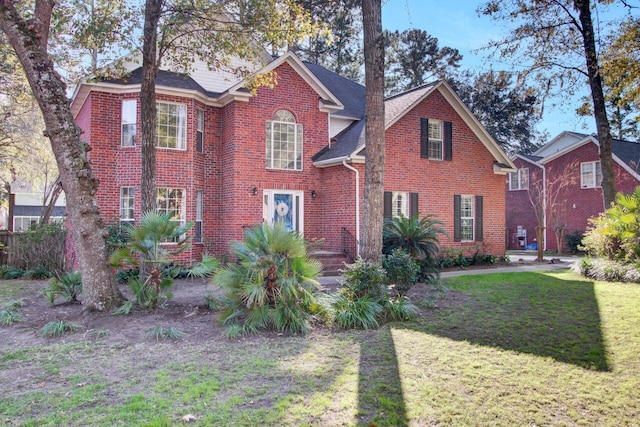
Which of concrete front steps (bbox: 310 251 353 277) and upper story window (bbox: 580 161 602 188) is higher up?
upper story window (bbox: 580 161 602 188)

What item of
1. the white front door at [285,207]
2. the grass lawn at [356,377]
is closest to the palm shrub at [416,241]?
the grass lawn at [356,377]

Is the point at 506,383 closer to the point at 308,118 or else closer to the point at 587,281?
the point at 587,281

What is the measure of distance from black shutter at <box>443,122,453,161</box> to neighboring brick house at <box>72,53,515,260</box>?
0.04 m

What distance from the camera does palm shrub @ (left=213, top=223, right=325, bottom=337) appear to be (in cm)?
715

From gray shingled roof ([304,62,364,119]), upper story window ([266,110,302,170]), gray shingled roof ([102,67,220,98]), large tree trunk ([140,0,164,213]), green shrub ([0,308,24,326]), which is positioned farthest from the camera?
gray shingled roof ([304,62,364,119])

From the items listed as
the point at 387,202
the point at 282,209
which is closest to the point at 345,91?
the point at 387,202

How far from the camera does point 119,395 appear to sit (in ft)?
14.7

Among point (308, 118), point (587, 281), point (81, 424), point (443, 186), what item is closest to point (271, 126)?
point (308, 118)

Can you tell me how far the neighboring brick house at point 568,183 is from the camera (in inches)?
971

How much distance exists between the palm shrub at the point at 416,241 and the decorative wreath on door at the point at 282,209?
5.06m

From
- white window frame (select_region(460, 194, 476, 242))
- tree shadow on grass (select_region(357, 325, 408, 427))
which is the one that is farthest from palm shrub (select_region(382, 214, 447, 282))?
white window frame (select_region(460, 194, 476, 242))

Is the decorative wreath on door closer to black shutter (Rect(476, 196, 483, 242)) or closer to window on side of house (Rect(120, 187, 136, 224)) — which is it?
window on side of house (Rect(120, 187, 136, 224))

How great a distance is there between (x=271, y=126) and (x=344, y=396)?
12221mm

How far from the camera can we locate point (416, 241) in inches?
450
